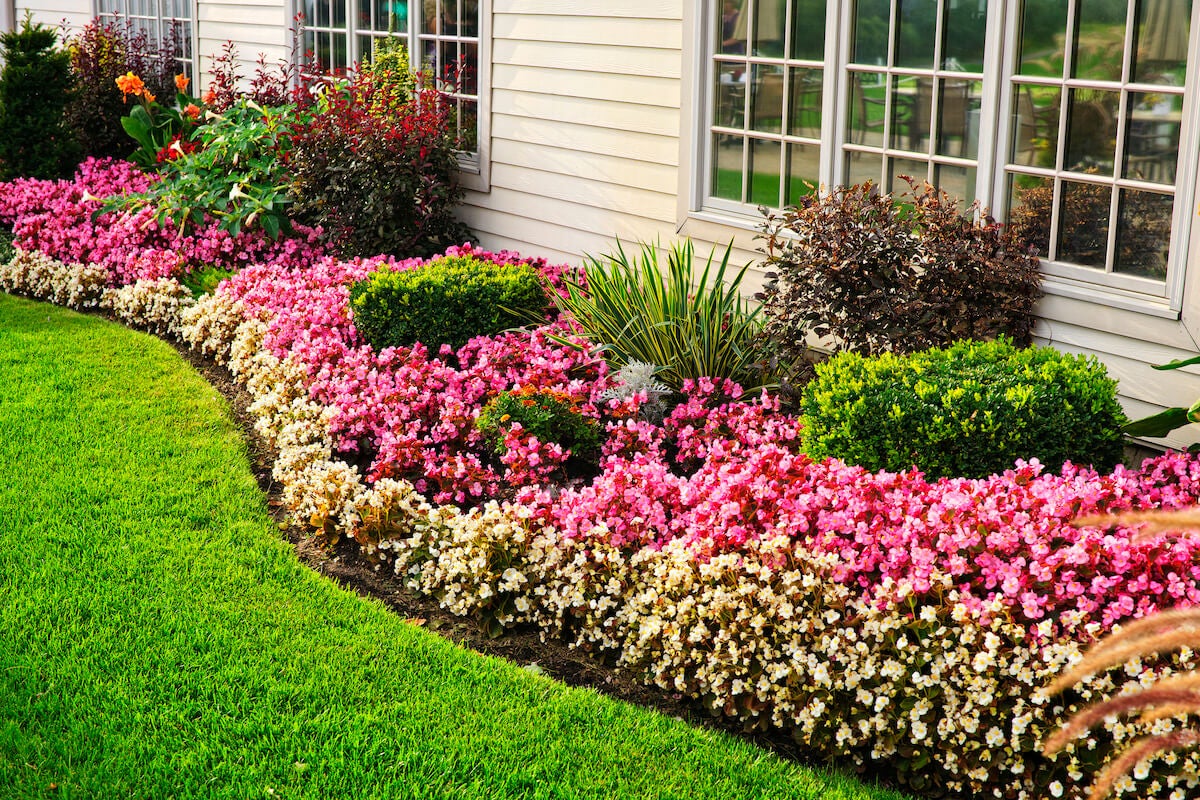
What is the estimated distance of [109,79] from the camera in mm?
12344

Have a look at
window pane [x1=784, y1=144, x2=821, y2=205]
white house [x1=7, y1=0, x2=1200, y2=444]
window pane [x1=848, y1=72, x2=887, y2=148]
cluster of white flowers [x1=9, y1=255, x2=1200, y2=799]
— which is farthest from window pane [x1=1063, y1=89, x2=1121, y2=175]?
cluster of white flowers [x1=9, y1=255, x2=1200, y2=799]

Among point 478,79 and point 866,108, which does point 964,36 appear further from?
point 478,79

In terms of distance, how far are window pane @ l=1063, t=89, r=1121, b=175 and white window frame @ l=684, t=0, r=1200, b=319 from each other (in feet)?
0.26

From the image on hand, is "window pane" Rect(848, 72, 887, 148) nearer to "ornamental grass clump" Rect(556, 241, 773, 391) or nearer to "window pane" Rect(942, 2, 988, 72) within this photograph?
"window pane" Rect(942, 2, 988, 72)

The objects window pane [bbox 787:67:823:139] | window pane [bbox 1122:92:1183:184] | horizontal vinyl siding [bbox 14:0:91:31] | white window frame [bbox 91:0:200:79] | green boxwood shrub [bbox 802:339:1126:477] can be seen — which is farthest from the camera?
horizontal vinyl siding [bbox 14:0:91:31]

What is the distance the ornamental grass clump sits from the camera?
545cm

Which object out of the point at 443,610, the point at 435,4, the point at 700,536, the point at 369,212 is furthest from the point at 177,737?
the point at 435,4

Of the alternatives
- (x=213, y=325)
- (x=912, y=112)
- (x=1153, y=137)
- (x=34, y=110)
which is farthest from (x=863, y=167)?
(x=34, y=110)

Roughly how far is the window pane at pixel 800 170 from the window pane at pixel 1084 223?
4.43 ft

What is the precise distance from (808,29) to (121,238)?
224 inches

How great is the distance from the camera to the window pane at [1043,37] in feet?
14.9

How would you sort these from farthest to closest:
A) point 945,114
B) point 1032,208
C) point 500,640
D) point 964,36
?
1. point 945,114
2. point 964,36
3. point 1032,208
4. point 500,640

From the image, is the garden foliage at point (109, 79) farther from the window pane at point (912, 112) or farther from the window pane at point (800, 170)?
the window pane at point (912, 112)

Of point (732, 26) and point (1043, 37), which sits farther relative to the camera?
point (732, 26)
